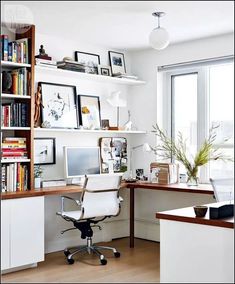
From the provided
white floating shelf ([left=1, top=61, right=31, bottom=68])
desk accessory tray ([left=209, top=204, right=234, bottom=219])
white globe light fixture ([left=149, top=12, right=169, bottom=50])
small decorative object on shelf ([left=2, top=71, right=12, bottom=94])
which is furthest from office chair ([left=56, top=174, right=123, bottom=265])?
desk accessory tray ([left=209, top=204, right=234, bottom=219])

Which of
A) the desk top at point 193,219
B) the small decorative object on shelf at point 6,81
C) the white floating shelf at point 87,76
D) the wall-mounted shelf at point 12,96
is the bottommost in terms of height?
the desk top at point 193,219

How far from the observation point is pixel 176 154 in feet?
18.0

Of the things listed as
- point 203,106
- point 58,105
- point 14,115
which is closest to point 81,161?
point 58,105

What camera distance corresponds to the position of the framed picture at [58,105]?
5090 mm

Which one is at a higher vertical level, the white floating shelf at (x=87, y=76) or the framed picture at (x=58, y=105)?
the white floating shelf at (x=87, y=76)

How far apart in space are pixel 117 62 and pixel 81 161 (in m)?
1.44

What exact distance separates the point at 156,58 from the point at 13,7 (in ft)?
8.71

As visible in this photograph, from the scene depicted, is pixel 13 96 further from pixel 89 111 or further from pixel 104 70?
pixel 104 70

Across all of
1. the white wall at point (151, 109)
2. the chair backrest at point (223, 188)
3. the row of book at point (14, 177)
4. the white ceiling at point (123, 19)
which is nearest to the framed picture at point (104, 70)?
the white ceiling at point (123, 19)

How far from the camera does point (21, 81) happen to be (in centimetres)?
464

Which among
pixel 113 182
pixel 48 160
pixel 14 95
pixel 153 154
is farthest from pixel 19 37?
pixel 153 154

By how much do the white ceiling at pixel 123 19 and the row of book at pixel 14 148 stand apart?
1.17 m

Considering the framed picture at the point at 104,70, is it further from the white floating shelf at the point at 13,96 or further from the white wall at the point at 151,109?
the white floating shelf at the point at 13,96

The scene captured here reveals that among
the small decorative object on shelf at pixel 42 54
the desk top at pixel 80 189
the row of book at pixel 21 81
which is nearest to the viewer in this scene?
the desk top at pixel 80 189
